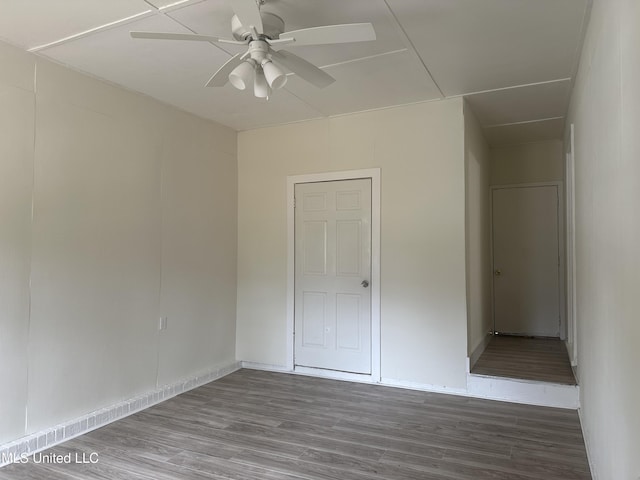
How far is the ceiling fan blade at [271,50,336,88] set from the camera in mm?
2363

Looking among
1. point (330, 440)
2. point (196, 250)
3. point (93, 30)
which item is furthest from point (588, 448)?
point (93, 30)

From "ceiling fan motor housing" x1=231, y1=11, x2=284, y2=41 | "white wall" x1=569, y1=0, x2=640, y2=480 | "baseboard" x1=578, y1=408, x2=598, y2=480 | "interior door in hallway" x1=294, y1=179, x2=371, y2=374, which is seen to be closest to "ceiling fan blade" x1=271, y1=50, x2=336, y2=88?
"ceiling fan motor housing" x1=231, y1=11, x2=284, y2=41

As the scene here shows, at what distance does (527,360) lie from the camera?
14.4 feet

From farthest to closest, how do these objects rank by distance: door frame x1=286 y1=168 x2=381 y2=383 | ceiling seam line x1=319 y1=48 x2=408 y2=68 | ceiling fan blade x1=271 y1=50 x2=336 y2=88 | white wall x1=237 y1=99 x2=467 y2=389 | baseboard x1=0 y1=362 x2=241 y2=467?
door frame x1=286 y1=168 x2=381 y2=383, white wall x1=237 y1=99 x2=467 y2=389, ceiling seam line x1=319 y1=48 x2=408 y2=68, baseboard x1=0 y1=362 x2=241 y2=467, ceiling fan blade x1=271 y1=50 x2=336 y2=88

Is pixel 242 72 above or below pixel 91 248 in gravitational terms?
above

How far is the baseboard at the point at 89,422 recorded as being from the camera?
2787 mm

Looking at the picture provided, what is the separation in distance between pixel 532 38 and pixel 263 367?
4.01 m

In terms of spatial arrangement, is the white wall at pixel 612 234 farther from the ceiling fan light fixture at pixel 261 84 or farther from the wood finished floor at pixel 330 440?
the ceiling fan light fixture at pixel 261 84

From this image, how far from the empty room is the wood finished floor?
0.9 inches

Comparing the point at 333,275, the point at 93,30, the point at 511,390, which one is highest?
the point at 93,30

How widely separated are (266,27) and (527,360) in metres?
3.95

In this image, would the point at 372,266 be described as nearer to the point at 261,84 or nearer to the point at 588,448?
the point at 588,448

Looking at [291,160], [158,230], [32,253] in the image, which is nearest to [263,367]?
[158,230]

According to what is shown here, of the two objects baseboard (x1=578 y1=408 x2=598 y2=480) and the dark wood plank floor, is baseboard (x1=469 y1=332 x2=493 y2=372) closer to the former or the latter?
the dark wood plank floor
